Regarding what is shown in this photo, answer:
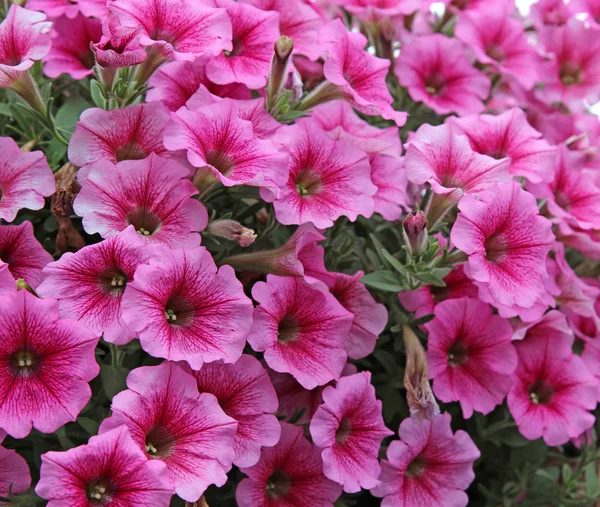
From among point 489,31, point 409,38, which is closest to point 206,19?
point 409,38

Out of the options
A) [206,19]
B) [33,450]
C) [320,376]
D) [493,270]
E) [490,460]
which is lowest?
[490,460]

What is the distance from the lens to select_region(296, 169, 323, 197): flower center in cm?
127

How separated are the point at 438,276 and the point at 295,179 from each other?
0.30 meters

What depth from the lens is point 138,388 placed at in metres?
1.00

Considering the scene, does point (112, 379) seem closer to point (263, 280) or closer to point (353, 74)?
point (263, 280)

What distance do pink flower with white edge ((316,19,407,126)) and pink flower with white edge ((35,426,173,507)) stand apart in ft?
2.33

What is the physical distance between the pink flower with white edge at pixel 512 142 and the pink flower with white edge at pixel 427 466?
0.54m

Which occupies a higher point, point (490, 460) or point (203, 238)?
point (203, 238)

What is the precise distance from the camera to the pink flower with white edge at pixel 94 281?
1027mm

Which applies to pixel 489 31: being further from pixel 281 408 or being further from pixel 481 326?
pixel 281 408

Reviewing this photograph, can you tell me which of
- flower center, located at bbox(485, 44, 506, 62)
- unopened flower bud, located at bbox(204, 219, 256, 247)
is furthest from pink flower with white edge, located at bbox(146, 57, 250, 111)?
flower center, located at bbox(485, 44, 506, 62)

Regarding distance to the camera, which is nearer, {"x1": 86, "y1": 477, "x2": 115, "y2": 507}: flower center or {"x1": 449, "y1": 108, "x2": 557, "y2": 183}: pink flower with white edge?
{"x1": 86, "y1": 477, "x2": 115, "y2": 507}: flower center

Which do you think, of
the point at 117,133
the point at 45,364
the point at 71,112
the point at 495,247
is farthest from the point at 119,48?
the point at 495,247

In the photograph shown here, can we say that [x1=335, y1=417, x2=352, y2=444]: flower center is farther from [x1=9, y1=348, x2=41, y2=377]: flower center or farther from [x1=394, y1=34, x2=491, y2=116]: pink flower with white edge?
[x1=394, y1=34, x2=491, y2=116]: pink flower with white edge
